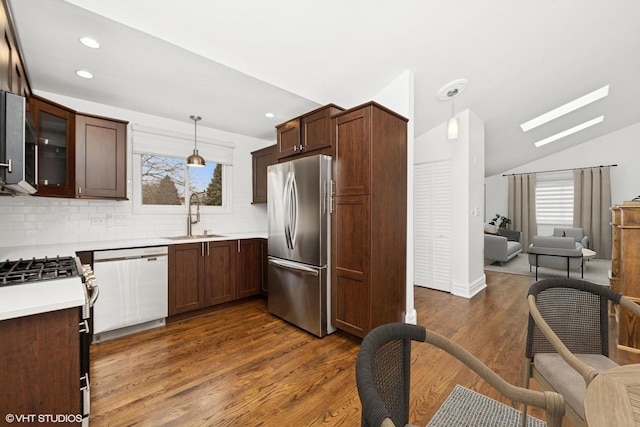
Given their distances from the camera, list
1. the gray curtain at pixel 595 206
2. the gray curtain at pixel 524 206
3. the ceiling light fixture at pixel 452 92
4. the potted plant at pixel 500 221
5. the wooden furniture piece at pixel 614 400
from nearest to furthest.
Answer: the wooden furniture piece at pixel 614 400, the ceiling light fixture at pixel 452 92, the gray curtain at pixel 595 206, the gray curtain at pixel 524 206, the potted plant at pixel 500 221

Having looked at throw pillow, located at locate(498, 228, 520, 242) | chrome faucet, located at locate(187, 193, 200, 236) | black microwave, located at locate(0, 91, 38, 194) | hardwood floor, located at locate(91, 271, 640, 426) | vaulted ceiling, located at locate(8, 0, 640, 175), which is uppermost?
vaulted ceiling, located at locate(8, 0, 640, 175)

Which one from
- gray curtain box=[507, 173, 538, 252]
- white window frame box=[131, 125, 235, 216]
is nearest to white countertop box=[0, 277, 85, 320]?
white window frame box=[131, 125, 235, 216]

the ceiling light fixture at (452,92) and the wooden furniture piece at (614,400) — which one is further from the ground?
the ceiling light fixture at (452,92)

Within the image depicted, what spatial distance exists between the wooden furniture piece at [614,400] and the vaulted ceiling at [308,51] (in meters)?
2.31

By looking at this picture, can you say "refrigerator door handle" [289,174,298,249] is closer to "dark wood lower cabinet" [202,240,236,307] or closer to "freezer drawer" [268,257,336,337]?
"freezer drawer" [268,257,336,337]

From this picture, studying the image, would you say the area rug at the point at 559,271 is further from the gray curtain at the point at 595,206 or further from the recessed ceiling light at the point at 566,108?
the recessed ceiling light at the point at 566,108

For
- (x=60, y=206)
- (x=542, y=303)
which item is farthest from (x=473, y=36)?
(x=60, y=206)

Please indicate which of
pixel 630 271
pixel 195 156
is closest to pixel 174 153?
pixel 195 156

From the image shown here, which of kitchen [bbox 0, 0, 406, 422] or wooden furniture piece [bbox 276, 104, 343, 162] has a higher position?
wooden furniture piece [bbox 276, 104, 343, 162]

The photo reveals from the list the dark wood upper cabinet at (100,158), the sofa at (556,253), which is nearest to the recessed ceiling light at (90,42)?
the dark wood upper cabinet at (100,158)

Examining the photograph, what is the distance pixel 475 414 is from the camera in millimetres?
1617

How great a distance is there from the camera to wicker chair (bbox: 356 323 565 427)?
2.47ft

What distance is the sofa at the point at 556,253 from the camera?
4.57 metres

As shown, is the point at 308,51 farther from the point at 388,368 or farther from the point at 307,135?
the point at 388,368
